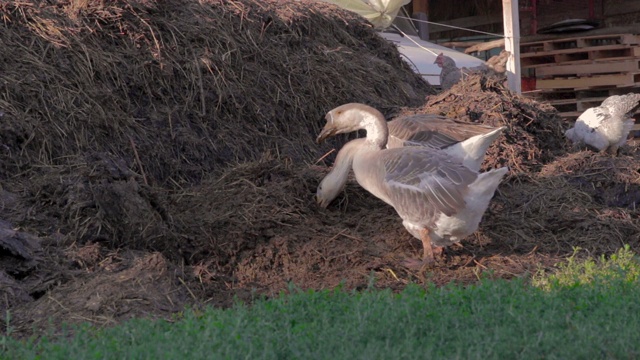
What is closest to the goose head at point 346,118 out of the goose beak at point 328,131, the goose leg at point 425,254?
the goose beak at point 328,131

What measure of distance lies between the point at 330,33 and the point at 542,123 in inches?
115

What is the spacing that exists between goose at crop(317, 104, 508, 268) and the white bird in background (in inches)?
142

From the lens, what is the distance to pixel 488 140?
293 inches

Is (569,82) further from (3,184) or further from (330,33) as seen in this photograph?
(3,184)

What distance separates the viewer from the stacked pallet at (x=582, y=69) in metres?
15.4

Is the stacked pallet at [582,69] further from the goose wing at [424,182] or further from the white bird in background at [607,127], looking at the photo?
the goose wing at [424,182]

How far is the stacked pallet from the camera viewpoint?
15383 mm

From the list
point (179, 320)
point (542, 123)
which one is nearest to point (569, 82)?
point (542, 123)

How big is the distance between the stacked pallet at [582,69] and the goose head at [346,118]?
327 inches

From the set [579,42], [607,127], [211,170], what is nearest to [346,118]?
[211,170]

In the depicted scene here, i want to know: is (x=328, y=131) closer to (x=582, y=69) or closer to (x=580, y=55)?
(x=582, y=69)

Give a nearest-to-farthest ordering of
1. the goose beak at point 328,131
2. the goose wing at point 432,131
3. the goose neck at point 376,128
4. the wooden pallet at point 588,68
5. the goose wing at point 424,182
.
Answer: the goose wing at point 424,182 < the goose neck at point 376,128 < the goose beak at point 328,131 < the goose wing at point 432,131 < the wooden pallet at point 588,68

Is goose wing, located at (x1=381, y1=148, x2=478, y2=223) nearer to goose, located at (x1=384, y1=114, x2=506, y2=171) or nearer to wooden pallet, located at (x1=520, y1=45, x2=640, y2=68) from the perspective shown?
goose, located at (x1=384, y1=114, x2=506, y2=171)

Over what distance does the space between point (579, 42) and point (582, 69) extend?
503 millimetres
